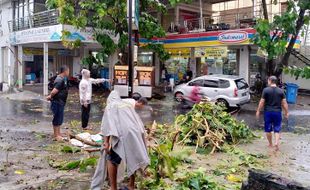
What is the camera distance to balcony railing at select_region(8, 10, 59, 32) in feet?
76.4

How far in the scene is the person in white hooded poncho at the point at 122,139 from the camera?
5168 millimetres

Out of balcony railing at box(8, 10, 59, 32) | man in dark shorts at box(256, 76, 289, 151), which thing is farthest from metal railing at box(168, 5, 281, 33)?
man in dark shorts at box(256, 76, 289, 151)

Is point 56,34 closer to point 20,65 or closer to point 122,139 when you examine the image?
point 20,65

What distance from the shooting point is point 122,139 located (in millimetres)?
Answer: 5156

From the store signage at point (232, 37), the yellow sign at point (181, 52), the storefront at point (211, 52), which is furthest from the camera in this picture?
the yellow sign at point (181, 52)

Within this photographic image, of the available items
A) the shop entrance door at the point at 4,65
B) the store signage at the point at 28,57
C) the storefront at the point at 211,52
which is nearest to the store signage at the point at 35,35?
the store signage at the point at 28,57

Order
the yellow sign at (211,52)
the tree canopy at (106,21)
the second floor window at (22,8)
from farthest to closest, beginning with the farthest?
the second floor window at (22,8) < the yellow sign at (211,52) < the tree canopy at (106,21)

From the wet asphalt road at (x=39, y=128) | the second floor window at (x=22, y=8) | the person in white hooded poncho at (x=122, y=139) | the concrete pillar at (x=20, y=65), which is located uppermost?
the second floor window at (x=22, y=8)

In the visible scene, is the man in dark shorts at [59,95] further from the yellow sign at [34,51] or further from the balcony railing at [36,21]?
the yellow sign at [34,51]

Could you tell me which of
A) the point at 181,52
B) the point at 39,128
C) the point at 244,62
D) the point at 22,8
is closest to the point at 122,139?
the point at 39,128

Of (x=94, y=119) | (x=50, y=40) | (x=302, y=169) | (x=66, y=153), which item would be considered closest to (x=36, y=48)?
(x=50, y=40)

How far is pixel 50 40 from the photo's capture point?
2239 cm

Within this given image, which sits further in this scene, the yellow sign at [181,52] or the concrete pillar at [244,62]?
the yellow sign at [181,52]

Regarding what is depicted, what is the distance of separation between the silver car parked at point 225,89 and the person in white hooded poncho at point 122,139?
41.4ft
